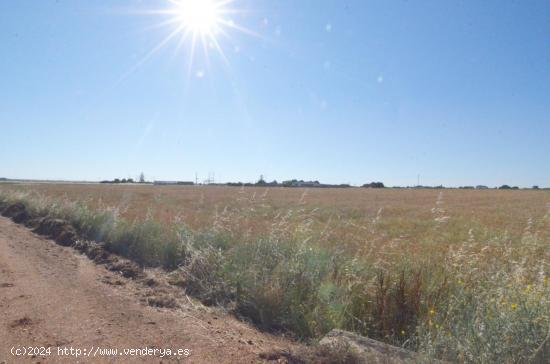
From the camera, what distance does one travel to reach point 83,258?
806 cm

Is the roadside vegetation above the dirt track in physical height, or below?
above

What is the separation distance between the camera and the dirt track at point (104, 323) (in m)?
3.79

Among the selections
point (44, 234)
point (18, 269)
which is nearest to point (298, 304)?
point (18, 269)

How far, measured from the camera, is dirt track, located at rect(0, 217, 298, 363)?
12.4 feet

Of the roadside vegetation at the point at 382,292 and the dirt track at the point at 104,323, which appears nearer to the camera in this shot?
the roadside vegetation at the point at 382,292

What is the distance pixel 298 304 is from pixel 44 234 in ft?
30.4

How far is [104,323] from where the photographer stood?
438cm

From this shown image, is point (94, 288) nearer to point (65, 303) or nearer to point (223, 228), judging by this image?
point (65, 303)

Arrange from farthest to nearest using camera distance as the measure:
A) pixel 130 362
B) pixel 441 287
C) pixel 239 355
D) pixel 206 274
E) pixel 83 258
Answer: pixel 83 258, pixel 206 274, pixel 441 287, pixel 239 355, pixel 130 362

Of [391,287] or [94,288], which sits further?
[94,288]

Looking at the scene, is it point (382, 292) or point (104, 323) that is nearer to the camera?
point (104, 323)

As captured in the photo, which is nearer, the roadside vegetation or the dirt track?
the roadside vegetation

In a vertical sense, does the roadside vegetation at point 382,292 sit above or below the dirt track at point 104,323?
above

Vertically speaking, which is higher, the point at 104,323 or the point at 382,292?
the point at 382,292
